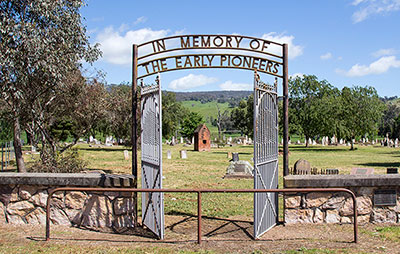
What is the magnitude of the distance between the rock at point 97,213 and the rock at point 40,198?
2.48 feet

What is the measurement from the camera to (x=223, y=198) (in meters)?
10.8

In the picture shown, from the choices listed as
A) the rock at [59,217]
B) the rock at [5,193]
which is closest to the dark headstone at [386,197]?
the rock at [59,217]

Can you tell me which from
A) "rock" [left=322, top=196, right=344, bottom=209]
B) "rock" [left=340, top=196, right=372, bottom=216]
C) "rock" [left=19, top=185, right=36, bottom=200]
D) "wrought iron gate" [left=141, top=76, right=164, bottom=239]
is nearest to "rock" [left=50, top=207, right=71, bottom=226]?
"rock" [left=19, top=185, right=36, bottom=200]

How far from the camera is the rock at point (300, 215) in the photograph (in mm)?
7410

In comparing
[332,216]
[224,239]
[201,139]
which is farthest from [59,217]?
[201,139]

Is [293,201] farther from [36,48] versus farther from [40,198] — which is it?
[36,48]

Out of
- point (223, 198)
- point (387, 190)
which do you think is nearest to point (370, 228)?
point (387, 190)

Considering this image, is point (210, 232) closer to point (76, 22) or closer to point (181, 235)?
point (181, 235)

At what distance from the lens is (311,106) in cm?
4606

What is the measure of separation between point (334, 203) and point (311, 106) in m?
40.2

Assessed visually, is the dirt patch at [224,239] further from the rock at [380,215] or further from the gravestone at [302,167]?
the gravestone at [302,167]

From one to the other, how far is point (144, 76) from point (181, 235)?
3.19m

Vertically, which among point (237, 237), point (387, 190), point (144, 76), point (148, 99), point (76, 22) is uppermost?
point (76, 22)

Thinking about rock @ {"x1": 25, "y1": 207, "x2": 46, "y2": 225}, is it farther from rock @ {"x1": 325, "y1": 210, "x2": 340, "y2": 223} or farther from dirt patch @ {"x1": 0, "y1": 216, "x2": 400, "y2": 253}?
rock @ {"x1": 325, "y1": 210, "x2": 340, "y2": 223}
